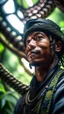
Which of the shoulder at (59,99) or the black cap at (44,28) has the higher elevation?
the black cap at (44,28)

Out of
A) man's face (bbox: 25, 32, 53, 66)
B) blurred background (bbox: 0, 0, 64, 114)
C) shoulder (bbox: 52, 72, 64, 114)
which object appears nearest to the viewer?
Result: shoulder (bbox: 52, 72, 64, 114)

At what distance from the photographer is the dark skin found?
3.67ft

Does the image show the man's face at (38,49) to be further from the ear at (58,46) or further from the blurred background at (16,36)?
the blurred background at (16,36)

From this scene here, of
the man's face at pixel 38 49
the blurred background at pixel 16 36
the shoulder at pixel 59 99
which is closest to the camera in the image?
the shoulder at pixel 59 99

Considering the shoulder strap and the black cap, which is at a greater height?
the black cap

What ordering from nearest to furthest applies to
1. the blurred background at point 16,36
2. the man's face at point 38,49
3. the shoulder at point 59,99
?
the shoulder at point 59,99
the man's face at point 38,49
the blurred background at point 16,36

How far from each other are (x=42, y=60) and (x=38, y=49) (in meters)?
0.04

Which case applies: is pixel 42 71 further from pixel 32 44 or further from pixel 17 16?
pixel 17 16

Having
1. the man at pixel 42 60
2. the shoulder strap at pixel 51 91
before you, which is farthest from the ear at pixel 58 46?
the shoulder strap at pixel 51 91

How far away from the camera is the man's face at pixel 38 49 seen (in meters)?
1.12

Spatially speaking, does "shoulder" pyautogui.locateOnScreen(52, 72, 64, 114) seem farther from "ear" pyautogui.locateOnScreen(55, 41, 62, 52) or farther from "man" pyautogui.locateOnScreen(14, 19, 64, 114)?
"ear" pyautogui.locateOnScreen(55, 41, 62, 52)

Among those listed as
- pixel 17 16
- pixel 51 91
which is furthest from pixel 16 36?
pixel 51 91

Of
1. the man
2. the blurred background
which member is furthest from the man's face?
the blurred background

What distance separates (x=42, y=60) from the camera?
1.12m
